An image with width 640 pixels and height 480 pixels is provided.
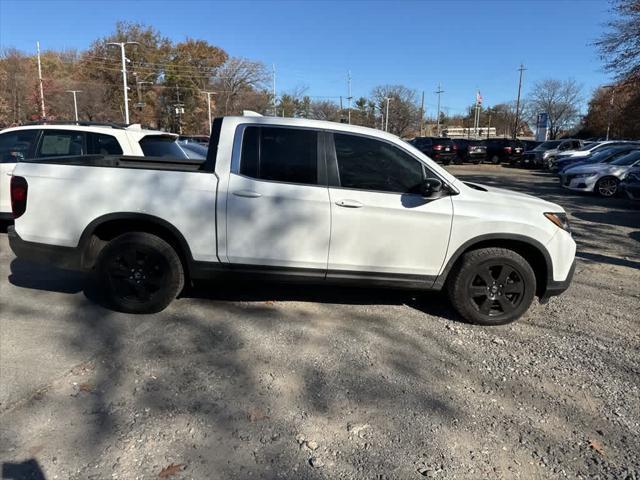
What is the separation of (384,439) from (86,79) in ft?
264

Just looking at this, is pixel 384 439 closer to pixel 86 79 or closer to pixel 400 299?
pixel 400 299

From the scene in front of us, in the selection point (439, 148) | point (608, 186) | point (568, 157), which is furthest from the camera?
point (439, 148)

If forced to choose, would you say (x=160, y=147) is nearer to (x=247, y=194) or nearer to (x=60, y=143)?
(x=60, y=143)

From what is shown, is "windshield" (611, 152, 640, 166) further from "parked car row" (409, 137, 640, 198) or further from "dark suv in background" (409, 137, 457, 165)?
"dark suv in background" (409, 137, 457, 165)

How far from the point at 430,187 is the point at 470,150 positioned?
2932cm

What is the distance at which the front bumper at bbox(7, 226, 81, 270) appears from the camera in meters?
4.43

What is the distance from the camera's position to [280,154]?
4.30 m

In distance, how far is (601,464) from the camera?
8.66 ft

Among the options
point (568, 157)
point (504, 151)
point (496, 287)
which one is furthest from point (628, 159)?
point (504, 151)

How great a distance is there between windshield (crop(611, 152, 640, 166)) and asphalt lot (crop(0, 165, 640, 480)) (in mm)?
11749

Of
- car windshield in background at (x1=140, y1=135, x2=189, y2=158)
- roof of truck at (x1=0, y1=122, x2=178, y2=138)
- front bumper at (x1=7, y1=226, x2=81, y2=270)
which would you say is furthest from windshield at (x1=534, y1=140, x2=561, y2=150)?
front bumper at (x1=7, y1=226, x2=81, y2=270)

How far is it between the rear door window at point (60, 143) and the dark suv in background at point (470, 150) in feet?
90.2

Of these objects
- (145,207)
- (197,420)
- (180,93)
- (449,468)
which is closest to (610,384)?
(449,468)

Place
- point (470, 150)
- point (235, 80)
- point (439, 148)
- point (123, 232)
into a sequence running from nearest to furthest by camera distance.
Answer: point (123, 232) → point (439, 148) → point (470, 150) → point (235, 80)
